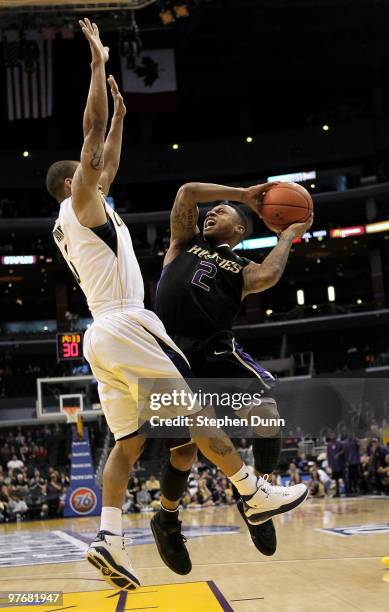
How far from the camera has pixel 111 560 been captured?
4.12 metres

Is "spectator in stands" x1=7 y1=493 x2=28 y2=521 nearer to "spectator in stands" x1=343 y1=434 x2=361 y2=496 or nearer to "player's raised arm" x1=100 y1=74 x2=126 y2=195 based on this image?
"spectator in stands" x1=343 y1=434 x2=361 y2=496

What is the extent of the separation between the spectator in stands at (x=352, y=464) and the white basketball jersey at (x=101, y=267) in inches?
614

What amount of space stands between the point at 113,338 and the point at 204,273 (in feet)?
3.11

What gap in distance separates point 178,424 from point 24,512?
668 inches

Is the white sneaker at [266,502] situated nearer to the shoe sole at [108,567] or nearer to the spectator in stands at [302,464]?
the shoe sole at [108,567]

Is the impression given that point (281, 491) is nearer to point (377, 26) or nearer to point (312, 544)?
point (312, 544)

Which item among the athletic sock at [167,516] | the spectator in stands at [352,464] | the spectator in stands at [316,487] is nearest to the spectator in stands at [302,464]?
the spectator in stands at [316,487]

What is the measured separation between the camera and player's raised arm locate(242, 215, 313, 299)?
4.68m

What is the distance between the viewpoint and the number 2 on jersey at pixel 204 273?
16.1ft

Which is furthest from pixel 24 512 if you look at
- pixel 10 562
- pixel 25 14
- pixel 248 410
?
pixel 248 410

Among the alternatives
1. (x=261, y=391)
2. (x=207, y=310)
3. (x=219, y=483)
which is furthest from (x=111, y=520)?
(x=219, y=483)

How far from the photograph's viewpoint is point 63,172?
4605 mm

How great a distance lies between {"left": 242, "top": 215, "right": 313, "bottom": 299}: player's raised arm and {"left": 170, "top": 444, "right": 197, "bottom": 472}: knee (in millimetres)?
1072

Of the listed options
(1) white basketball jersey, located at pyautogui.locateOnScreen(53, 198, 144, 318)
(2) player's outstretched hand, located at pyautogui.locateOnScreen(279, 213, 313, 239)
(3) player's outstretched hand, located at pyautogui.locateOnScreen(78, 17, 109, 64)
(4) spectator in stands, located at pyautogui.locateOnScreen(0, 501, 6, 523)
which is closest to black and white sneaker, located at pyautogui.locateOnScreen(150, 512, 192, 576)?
(1) white basketball jersey, located at pyautogui.locateOnScreen(53, 198, 144, 318)
